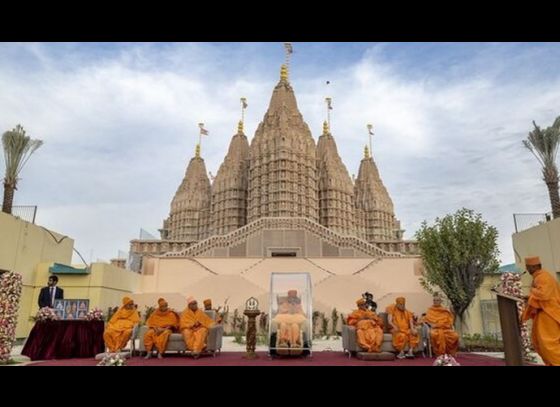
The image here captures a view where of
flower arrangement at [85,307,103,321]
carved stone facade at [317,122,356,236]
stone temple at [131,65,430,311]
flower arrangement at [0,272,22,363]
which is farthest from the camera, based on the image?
carved stone facade at [317,122,356,236]

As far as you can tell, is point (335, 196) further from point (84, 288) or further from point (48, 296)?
point (48, 296)

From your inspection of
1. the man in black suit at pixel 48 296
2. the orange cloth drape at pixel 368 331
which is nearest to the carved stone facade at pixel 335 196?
the orange cloth drape at pixel 368 331

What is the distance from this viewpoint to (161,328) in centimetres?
835

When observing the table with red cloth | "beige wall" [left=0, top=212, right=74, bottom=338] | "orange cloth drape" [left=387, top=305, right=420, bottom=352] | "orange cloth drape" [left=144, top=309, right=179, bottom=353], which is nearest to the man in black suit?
the table with red cloth

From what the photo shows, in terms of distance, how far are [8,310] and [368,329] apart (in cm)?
725

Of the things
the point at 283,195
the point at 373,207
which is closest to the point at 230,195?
the point at 283,195

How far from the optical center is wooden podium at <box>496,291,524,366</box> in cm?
562

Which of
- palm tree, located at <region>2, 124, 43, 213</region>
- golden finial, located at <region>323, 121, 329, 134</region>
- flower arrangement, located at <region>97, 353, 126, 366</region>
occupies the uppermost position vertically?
golden finial, located at <region>323, 121, 329, 134</region>

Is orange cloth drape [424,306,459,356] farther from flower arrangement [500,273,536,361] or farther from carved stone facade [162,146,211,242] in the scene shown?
carved stone facade [162,146,211,242]

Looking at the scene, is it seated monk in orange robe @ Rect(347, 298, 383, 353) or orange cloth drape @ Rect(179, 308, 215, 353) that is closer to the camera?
seated monk in orange robe @ Rect(347, 298, 383, 353)

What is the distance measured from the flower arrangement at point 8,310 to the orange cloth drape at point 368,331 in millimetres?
6916
